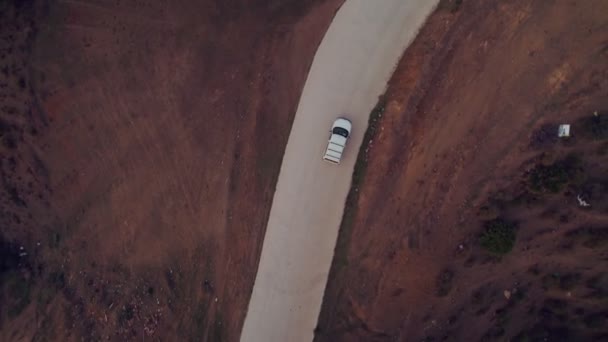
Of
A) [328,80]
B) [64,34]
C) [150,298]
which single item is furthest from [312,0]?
[150,298]

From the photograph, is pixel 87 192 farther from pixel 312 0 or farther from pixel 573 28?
pixel 573 28

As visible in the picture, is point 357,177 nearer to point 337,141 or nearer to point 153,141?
point 337,141

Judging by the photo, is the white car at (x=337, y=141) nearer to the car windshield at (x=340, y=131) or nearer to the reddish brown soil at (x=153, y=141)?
the car windshield at (x=340, y=131)

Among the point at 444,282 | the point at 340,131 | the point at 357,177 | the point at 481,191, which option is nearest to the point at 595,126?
the point at 481,191

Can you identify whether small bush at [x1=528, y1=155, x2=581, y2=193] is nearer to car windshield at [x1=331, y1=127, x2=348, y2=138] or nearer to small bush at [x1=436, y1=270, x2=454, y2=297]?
small bush at [x1=436, y1=270, x2=454, y2=297]

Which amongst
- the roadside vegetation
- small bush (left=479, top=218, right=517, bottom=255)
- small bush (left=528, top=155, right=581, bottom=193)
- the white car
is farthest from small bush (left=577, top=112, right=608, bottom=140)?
the white car

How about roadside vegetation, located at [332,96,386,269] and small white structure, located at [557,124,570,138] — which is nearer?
small white structure, located at [557,124,570,138]
